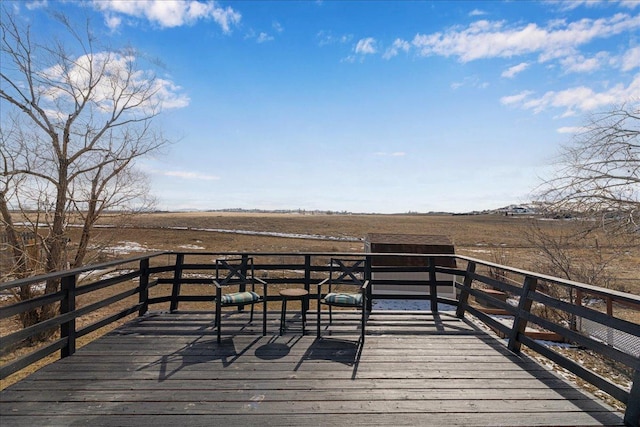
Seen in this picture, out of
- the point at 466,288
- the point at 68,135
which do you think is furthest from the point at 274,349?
the point at 68,135

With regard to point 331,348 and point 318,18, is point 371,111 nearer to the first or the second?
point 318,18

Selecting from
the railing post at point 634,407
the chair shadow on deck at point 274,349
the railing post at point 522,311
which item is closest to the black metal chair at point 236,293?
the chair shadow on deck at point 274,349

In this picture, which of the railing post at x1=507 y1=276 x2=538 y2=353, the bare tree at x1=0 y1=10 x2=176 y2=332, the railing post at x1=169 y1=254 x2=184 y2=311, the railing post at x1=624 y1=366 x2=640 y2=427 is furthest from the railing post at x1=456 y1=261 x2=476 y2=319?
the bare tree at x1=0 y1=10 x2=176 y2=332

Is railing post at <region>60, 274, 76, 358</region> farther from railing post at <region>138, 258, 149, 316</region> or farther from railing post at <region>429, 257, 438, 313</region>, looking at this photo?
railing post at <region>429, 257, 438, 313</region>

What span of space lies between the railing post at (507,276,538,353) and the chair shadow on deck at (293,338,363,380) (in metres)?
1.63

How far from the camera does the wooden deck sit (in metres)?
2.31

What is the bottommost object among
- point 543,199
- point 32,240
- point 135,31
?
point 32,240

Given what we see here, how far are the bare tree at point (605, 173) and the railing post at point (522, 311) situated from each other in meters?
5.17

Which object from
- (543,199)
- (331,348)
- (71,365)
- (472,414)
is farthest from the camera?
(543,199)

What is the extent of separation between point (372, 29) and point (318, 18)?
4.29 feet

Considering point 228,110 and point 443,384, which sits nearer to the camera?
point 443,384

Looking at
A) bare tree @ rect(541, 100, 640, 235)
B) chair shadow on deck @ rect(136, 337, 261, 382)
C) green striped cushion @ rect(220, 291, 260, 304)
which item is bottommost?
chair shadow on deck @ rect(136, 337, 261, 382)

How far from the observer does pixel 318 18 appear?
25.9 ft

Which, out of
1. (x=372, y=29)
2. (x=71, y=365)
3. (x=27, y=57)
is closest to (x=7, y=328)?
(x=27, y=57)
